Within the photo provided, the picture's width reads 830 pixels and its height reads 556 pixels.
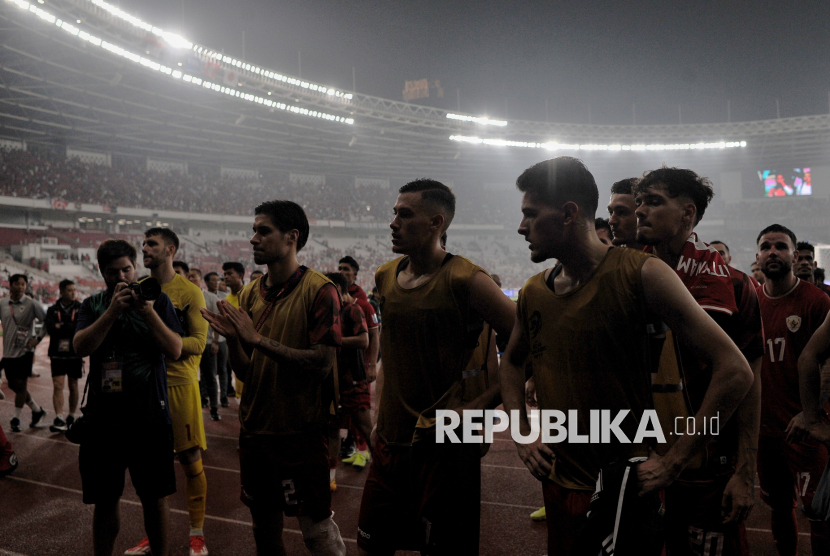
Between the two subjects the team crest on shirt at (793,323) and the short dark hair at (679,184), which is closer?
the short dark hair at (679,184)

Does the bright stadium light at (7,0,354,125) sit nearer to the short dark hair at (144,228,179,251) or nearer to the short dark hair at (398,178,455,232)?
the short dark hair at (144,228,179,251)

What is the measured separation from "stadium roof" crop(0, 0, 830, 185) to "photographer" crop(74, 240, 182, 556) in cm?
2148

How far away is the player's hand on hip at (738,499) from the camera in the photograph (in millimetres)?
1729

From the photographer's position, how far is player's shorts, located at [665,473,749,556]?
2.07m

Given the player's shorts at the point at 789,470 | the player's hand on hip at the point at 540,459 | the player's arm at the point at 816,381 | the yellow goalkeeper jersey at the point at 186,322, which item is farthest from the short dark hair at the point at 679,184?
the yellow goalkeeper jersey at the point at 186,322

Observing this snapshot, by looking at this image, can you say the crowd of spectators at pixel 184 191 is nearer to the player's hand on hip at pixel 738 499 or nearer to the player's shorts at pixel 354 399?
the player's shorts at pixel 354 399

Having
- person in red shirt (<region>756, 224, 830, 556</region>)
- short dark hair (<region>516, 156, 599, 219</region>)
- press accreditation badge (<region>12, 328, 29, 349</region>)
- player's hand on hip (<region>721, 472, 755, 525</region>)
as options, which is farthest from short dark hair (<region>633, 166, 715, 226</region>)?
press accreditation badge (<region>12, 328, 29, 349</region>)

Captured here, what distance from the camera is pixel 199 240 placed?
110ft

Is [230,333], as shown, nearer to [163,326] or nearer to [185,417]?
[163,326]

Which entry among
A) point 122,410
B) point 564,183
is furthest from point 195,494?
point 564,183

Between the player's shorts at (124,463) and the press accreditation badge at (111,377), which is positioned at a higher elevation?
the press accreditation badge at (111,377)

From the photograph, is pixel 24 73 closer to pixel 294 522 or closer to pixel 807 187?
pixel 294 522

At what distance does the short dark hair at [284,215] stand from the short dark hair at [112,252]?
909mm

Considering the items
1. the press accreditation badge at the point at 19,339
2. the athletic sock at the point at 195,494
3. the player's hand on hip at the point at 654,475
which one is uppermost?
the player's hand on hip at the point at 654,475
